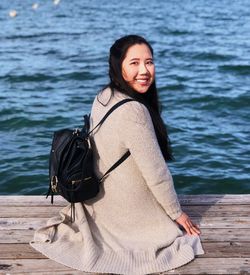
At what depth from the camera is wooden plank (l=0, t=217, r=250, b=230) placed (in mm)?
4293

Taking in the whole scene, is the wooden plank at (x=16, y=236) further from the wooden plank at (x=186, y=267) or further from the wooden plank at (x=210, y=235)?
the wooden plank at (x=186, y=267)

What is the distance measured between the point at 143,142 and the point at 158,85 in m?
8.60

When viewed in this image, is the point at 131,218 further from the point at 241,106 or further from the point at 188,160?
the point at 241,106

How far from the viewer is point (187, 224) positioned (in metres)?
3.96

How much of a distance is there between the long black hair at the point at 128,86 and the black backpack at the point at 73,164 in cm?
16

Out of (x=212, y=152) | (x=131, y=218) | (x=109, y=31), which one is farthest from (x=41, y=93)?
(x=109, y=31)

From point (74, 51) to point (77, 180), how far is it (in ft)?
44.8

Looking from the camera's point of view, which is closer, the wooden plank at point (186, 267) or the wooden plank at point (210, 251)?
the wooden plank at point (186, 267)

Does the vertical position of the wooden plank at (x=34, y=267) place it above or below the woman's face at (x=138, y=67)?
below

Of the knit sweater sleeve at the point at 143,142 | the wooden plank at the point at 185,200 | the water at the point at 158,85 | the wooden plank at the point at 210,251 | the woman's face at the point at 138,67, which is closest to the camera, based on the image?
the knit sweater sleeve at the point at 143,142

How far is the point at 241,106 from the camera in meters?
10.2

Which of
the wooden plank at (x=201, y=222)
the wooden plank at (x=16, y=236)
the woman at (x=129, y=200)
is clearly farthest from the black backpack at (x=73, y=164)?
the wooden plank at (x=201, y=222)

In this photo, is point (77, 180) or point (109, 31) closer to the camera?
point (77, 180)

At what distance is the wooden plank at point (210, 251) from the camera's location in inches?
150
